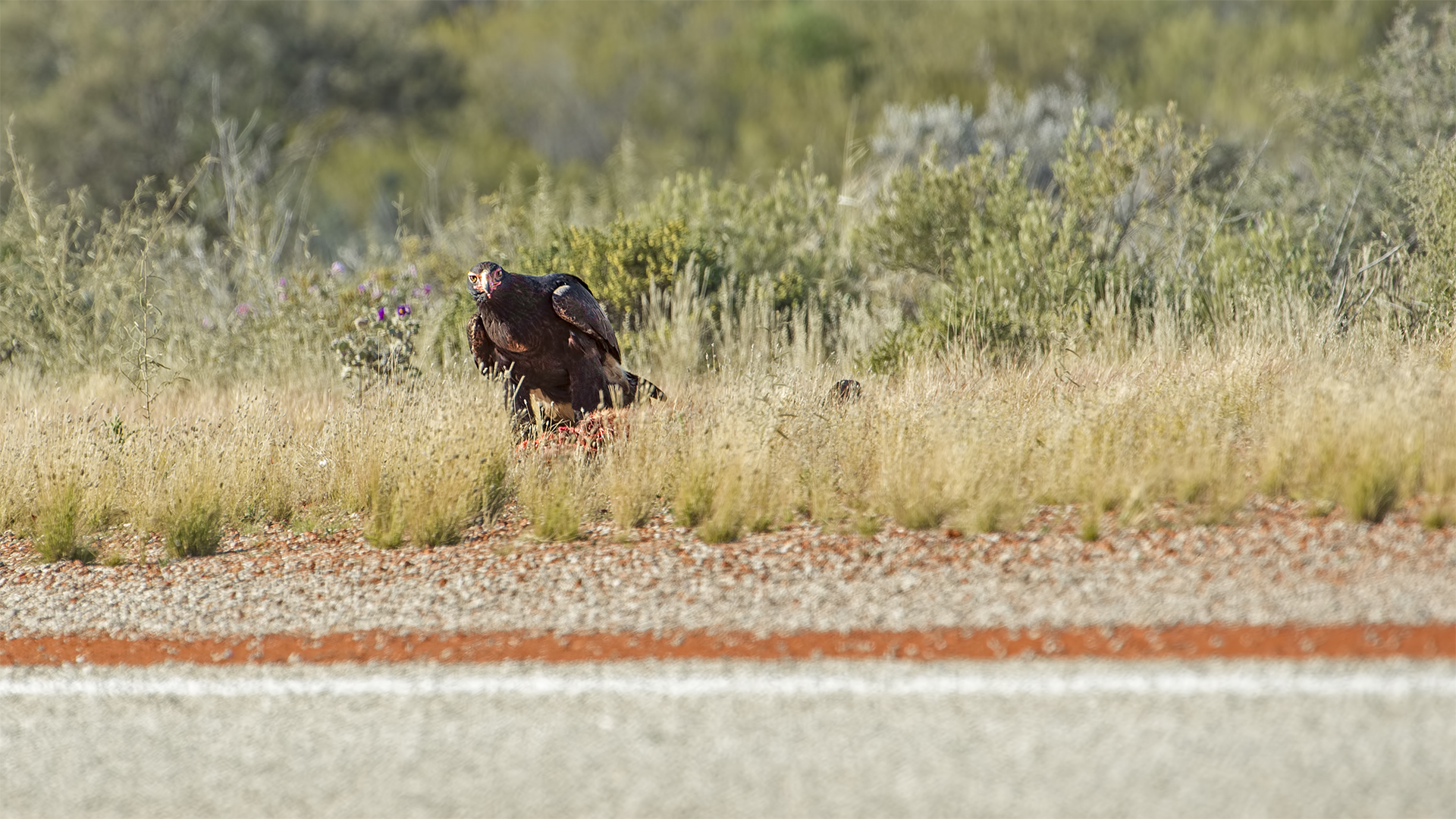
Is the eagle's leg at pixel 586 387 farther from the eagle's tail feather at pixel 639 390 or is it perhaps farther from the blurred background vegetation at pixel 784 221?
the blurred background vegetation at pixel 784 221

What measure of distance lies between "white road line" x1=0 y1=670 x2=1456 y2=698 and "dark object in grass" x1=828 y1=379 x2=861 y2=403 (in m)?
3.17

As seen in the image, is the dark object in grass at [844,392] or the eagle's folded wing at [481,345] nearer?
the eagle's folded wing at [481,345]

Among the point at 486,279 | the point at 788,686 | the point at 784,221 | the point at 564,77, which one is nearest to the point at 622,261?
the point at 784,221

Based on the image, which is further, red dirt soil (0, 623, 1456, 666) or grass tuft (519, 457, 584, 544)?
grass tuft (519, 457, 584, 544)

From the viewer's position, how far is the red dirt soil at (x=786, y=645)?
13.3 feet

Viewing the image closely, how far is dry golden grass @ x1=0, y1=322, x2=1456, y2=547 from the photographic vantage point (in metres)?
5.58

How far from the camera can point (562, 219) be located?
14.9 m

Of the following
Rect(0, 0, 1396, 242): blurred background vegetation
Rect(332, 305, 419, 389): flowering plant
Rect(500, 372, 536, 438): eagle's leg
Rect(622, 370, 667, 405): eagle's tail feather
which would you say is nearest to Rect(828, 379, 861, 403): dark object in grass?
Rect(622, 370, 667, 405): eagle's tail feather

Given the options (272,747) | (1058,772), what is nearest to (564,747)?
(272,747)

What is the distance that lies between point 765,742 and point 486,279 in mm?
3353

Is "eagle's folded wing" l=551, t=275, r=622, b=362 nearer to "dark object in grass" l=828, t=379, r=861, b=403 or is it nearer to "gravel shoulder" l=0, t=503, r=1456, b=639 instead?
"gravel shoulder" l=0, t=503, r=1456, b=639

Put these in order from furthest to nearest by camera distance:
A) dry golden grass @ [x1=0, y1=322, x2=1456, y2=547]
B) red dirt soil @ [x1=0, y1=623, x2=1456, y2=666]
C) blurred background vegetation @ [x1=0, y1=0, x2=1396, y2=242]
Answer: blurred background vegetation @ [x1=0, y1=0, x2=1396, y2=242] < dry golden grass @ [x1=0, y1=322, x2=1456, y2=547] < red dirt soil @ [x1=0, y1=623, x2=1456, y2=666]

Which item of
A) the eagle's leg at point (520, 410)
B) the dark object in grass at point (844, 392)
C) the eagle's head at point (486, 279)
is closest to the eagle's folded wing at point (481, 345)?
the eagle's leg at point (520, 410)

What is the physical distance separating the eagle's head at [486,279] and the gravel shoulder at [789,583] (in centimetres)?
117
